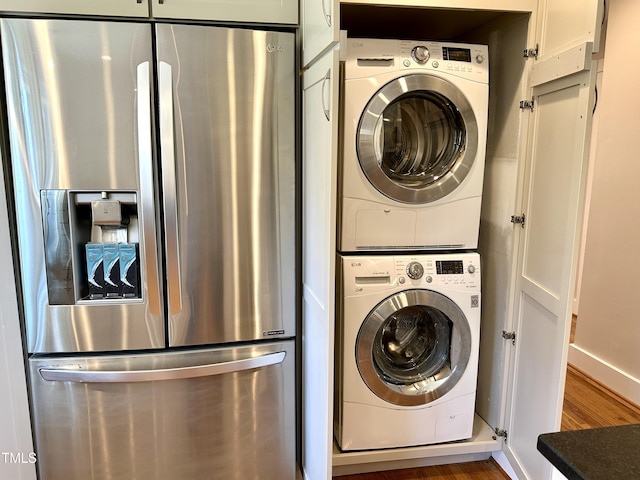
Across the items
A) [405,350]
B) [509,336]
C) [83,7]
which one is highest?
[83,7]

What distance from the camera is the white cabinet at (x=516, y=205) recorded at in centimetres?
151

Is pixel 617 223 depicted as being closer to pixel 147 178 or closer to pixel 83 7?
pixel 147 178

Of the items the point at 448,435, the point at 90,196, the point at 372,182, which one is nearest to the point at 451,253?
the point at 372,182

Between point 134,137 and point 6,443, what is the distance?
1186mm

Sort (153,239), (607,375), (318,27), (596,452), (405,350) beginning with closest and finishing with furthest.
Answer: (596,452)
(318,27)
(153,239)
(405,350)
(607,375)

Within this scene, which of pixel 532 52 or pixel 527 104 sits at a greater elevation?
pixel 532 52

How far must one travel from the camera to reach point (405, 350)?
2.11 m

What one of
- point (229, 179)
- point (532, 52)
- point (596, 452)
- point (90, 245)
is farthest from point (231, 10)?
point (596, 452)

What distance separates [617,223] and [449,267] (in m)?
1.50

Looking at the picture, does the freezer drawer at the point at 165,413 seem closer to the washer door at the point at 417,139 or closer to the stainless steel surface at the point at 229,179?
the stainless steel surface at the point at 229,179

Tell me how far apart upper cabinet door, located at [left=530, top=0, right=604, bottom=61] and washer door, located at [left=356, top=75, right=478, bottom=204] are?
0.35m

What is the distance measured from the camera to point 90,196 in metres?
1.64

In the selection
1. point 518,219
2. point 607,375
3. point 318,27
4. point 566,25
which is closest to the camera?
point 318,27

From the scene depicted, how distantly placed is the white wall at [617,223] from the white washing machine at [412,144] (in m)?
1.31
